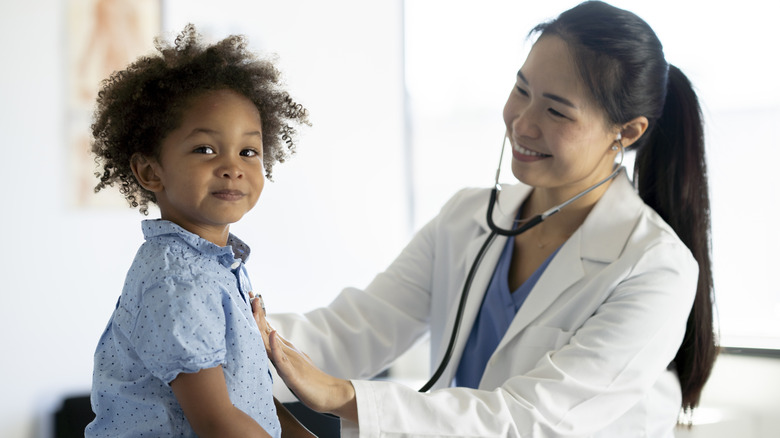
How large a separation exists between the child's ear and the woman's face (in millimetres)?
689

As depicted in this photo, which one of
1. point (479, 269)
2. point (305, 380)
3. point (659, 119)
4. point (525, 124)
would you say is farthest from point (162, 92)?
point (659, 119)

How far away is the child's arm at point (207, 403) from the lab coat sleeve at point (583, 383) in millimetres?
342

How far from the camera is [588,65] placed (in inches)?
53.9

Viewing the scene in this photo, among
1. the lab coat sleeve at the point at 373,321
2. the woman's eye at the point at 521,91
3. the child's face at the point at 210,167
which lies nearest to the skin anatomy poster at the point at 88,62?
the lab coat sleeve at the point at 373,321

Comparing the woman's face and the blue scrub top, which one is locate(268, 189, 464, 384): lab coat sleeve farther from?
the woman's face

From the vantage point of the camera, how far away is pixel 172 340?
32.2 inches

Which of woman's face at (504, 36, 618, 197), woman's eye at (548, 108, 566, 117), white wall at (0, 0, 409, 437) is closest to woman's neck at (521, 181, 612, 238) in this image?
woman's face at (504, 36, 618, 197)

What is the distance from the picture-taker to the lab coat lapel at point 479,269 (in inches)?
59.1

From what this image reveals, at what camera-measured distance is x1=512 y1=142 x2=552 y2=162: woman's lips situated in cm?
141

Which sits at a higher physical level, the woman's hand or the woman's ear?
the woman's ear

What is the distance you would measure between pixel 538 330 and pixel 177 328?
0.77m

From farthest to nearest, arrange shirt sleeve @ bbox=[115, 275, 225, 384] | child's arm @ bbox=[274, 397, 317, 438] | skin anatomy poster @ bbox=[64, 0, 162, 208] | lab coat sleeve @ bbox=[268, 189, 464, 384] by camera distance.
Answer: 1. skin anatomy poster @ bbox=[64, 0, 162, 208]
2. lab coat sleeve @ bbox=[268, 189, 464, 384]
3. child's arm @ bbox=[274, 397, 317, 438]
4. shirt sleeve @ bbox=[115, 275, 225, 384]

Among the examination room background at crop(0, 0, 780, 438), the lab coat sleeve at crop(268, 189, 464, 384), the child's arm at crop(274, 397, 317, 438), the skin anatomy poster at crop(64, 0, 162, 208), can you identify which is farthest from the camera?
the skin anatomy poster at crop(64, 0, 162, 208)

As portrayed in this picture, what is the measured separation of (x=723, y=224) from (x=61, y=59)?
224cm
